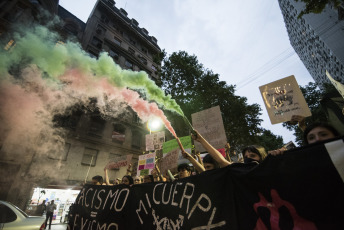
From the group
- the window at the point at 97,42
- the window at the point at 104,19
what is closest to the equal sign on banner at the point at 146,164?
the window at the point at 97,42

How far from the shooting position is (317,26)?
2003 centimetres

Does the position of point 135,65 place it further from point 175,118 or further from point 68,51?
point 68,51

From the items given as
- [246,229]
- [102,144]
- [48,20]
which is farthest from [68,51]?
[48,20]

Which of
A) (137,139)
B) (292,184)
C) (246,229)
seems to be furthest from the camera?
(137,139)

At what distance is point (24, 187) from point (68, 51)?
1207cm

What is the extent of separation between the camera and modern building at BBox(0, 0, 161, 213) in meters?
12.8

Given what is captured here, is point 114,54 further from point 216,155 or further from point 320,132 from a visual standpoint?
point 320,132

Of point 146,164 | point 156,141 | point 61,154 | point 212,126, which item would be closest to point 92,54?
point 61,154

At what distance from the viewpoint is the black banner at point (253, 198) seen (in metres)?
1.50

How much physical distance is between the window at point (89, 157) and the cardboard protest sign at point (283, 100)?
1730 centimetres

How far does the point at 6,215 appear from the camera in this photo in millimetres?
4516

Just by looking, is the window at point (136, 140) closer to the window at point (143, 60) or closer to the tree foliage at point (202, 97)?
the tree foliage at point (202, 97)

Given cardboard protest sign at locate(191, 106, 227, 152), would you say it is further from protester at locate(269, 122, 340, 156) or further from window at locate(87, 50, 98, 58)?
window at locate(87, 50, 98, 58)

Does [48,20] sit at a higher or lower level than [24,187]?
higher
